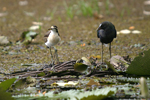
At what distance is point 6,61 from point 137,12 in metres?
3.57

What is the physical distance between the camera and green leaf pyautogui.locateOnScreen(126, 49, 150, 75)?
7.92 feet

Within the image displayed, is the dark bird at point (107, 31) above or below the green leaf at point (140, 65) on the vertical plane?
above

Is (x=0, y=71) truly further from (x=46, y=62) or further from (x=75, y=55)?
(x=75, y=55)

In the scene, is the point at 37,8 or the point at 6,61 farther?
the point at 37,8

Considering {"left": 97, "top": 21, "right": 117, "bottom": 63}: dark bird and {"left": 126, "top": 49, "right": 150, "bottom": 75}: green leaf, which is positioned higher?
{"left": 97, "top": 21, "right": 117, "bottom": 63}: dark bird

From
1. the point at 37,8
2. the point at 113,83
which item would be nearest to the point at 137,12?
the point at 37,8

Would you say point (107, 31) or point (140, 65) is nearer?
point (140, 65)

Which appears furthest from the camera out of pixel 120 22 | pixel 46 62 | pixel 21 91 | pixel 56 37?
pixel 120 22

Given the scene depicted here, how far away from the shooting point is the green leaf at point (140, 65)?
2.41 meters

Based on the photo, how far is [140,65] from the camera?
244 cm

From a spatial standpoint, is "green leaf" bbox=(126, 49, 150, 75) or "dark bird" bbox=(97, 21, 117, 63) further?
"dark bird" bbox=(97, 21, 117, 63)

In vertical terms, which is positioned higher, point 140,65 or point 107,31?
point 107,31

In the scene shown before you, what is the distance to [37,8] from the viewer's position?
6.72m

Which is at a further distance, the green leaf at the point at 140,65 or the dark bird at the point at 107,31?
the dark bird at the point at 107,31
